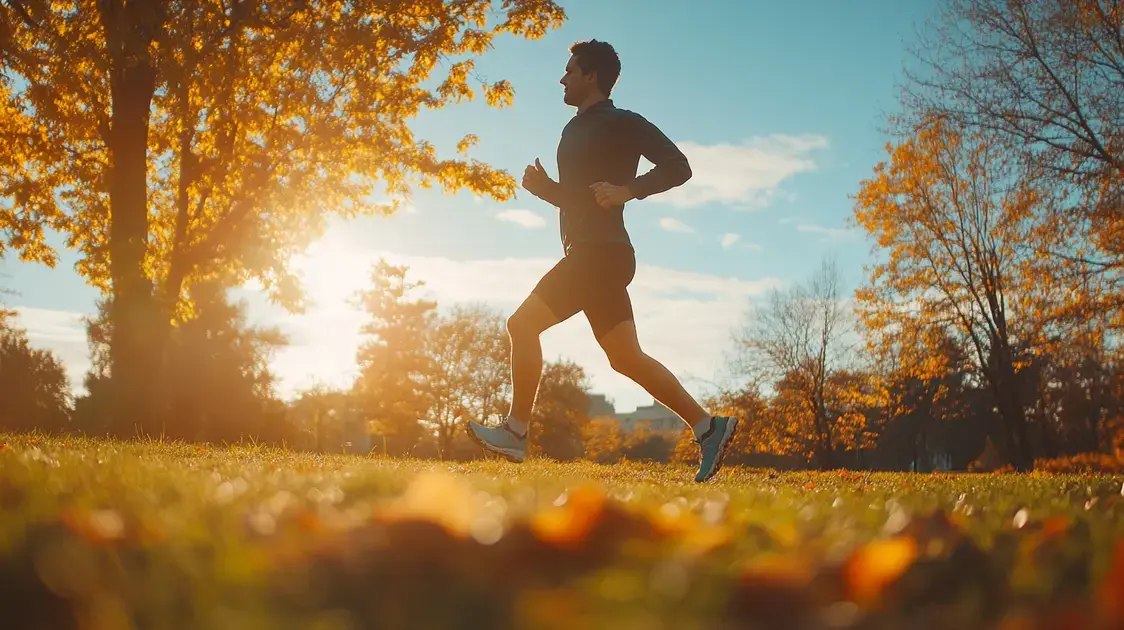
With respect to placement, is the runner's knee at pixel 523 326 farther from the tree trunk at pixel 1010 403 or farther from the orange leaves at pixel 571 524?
the tree trunk at pixel 1010 403

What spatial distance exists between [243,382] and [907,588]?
3873 centimetres

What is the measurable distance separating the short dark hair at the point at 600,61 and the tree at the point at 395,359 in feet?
121

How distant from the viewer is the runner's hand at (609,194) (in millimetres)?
4762

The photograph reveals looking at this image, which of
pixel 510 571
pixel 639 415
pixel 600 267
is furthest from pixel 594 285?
pixel 639 415

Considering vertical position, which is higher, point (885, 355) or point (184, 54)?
point (184, 54)

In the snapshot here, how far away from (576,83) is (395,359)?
37.4 meters

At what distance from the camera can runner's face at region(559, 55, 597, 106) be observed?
5.33 metres

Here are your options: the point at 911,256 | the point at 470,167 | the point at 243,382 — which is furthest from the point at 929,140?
the point at 243,382

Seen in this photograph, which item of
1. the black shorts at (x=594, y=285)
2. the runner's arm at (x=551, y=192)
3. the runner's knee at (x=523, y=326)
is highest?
the runner's arm at (x=551, y=192)

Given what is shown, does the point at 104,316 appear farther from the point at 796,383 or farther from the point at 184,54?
the point at 796,383

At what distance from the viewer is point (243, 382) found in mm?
36375

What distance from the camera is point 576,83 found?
5.34 metres

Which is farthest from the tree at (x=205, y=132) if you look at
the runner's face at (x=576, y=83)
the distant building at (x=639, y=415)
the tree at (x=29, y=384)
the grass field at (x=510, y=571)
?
the distant building at (x=639, y=415)

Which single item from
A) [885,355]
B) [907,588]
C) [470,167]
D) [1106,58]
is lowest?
[907,588]
